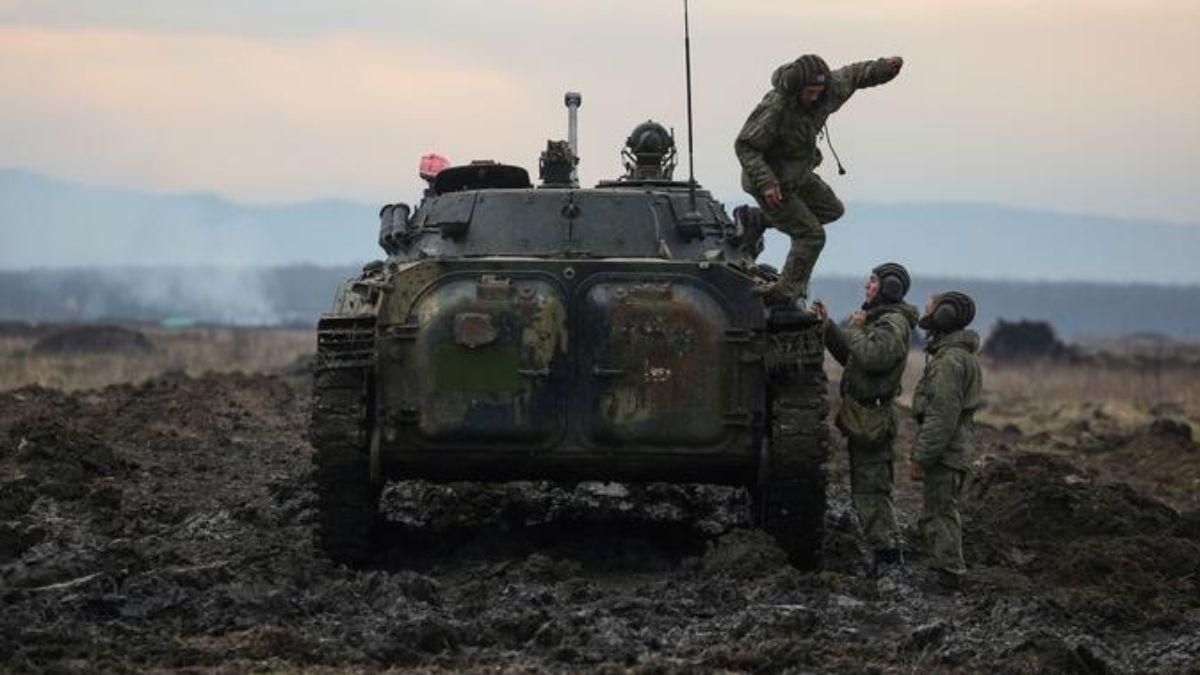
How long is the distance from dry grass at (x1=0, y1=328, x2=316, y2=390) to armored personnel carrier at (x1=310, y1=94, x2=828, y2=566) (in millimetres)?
21033

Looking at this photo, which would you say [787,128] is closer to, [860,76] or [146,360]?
[860,76]

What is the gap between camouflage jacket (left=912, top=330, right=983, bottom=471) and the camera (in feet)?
45.2

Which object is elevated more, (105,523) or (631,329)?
(631,329)

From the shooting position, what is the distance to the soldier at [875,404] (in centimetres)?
1395

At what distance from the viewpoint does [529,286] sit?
1361cm

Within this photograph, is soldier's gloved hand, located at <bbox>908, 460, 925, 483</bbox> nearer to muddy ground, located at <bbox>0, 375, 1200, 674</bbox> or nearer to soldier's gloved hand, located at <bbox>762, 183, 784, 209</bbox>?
muddy ground, located at <bbox>0, 375, 1200, 674</bbox>

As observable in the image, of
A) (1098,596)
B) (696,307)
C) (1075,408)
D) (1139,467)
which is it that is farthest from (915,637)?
(1075,408)

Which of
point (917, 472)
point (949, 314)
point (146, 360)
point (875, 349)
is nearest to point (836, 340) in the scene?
point (875, 349)

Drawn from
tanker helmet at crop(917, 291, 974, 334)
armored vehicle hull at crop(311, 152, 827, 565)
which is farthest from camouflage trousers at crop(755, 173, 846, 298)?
tanker helmet at crop(917, 291, 974, 334)

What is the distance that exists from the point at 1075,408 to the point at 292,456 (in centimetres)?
1861

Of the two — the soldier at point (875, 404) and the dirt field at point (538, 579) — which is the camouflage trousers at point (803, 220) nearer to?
the soldier at point (875, 404)

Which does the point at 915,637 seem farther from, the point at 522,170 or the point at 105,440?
the point at 105,440

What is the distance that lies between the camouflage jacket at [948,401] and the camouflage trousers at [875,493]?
0.29 meters

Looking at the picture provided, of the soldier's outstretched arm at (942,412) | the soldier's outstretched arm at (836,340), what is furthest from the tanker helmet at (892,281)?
the soldier's outstretched arm at (942,412)
